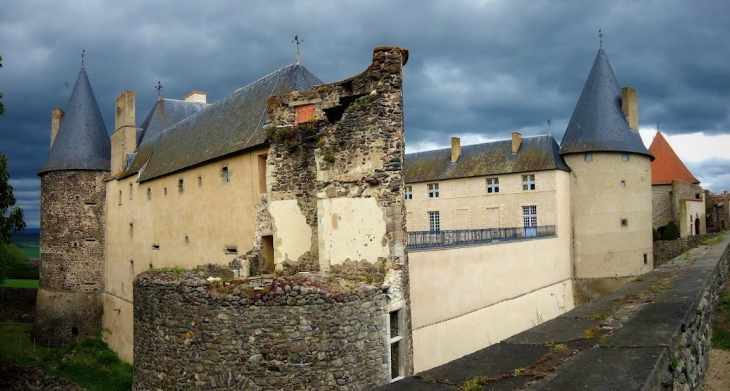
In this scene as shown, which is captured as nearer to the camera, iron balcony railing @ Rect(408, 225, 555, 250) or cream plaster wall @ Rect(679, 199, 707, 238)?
iron balcony railing @ Rect(408, 225, 555, 250)

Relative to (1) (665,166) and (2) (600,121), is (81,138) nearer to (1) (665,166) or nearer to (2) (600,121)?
(2) (600,121)

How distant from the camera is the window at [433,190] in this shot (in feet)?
108

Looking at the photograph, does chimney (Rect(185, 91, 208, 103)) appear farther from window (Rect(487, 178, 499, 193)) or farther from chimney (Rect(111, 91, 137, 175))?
window (Rect(487, 178, 499, 193))

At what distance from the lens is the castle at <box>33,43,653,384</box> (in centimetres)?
1070

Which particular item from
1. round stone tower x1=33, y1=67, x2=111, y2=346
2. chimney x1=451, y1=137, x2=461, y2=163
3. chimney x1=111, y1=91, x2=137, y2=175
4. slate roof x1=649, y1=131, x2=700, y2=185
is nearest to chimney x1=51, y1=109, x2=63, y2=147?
round stone tower x1=33, y1=67, x2=111, y2=346

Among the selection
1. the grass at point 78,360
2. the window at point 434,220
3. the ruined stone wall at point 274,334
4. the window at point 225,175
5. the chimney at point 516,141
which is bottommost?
the grass at point 78,360

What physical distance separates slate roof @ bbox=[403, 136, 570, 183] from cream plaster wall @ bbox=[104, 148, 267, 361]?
15.2m

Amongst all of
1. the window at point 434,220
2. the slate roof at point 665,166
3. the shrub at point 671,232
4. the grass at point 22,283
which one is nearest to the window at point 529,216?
the window at point 434,220

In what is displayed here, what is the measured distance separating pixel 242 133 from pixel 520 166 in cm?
1769

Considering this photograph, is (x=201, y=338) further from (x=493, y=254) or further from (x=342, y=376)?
(x=493, y=254)

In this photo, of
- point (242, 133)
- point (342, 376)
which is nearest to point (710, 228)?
point (242, 133)

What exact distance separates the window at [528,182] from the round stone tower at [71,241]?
20732 millimetres

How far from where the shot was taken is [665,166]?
38.7m

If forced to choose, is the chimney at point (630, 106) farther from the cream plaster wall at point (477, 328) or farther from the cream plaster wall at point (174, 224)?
the cream plaster wall at point (174, 224)
